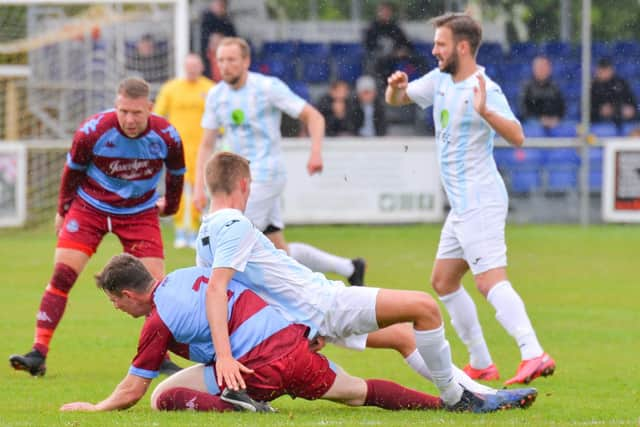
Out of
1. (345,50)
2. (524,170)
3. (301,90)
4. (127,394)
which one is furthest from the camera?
(345,50)

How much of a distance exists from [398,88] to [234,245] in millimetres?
2295

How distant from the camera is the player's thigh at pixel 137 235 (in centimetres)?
853

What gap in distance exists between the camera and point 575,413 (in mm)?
6566

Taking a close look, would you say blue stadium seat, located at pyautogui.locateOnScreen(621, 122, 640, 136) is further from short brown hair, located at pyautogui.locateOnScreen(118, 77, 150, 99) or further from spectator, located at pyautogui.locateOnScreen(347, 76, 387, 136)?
short brown hair, located at pyautogui.locateOnScreen(118, 77, 150, 99)

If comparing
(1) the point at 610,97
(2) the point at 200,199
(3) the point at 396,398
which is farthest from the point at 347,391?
(1) the point at 610,97

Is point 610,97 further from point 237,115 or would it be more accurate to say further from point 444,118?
point 444,118

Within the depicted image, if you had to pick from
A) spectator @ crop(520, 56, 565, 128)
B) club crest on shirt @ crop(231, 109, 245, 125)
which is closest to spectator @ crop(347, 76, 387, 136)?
spectator @ crop(520, 56, 565, 128)

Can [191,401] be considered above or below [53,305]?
below

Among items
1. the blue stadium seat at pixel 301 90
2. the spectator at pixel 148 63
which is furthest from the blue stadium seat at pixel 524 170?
the spectator at pixel 148 63

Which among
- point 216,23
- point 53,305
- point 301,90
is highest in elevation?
point 216,23

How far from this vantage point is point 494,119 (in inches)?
297

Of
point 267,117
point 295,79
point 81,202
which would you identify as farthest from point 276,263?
point 295,79

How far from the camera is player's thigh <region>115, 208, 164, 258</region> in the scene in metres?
8.53

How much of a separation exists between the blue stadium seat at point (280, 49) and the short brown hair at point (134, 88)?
52.3 feet
